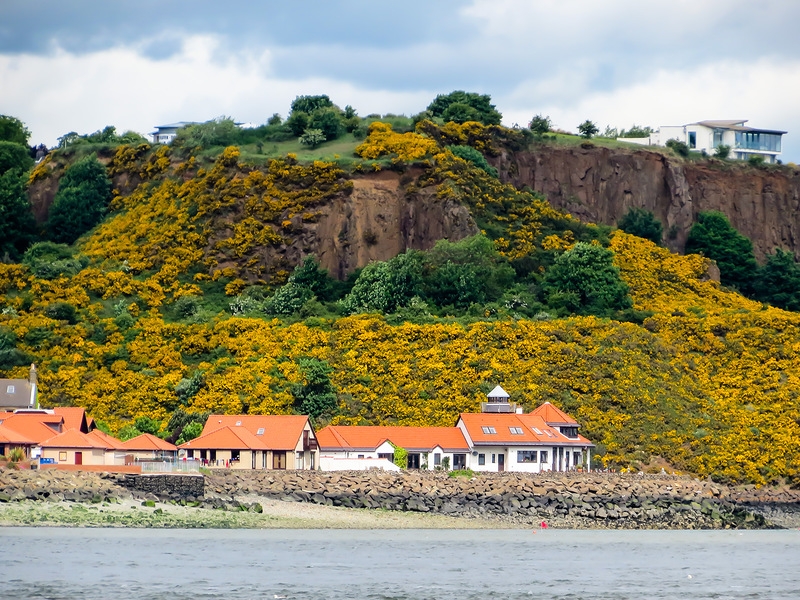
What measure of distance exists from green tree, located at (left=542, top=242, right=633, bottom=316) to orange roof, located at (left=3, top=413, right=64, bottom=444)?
34904 millimetres

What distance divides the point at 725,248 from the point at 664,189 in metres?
6.48

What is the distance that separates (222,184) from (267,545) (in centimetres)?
5291

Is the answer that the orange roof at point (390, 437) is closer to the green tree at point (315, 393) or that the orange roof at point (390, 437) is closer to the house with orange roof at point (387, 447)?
the house with orange roof at point (387, 447)

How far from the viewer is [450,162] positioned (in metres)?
116

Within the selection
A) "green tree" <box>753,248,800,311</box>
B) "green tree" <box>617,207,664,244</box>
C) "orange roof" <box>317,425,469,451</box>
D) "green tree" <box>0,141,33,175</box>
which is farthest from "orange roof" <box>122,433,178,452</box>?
"green tree" <box>753,248,800,311</box>

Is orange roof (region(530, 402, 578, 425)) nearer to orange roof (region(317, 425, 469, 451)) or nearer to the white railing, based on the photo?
orange roof (region(317, 425, 469, 451))

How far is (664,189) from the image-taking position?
409 ft

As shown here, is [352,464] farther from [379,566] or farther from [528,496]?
[379,566]

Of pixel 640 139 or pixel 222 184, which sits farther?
pixel 640 139

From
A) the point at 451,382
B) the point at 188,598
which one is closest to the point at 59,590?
the point at 188,598

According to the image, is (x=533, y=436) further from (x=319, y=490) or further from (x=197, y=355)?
(x=197, y=355)

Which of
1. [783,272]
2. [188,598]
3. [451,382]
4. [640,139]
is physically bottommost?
[188,598]

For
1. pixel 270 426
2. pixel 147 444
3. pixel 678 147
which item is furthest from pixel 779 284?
pixel 147 444

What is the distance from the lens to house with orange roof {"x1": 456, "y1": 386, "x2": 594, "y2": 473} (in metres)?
86.2
